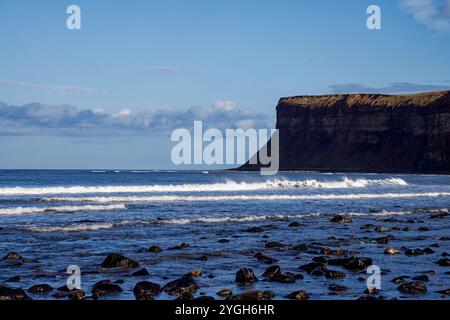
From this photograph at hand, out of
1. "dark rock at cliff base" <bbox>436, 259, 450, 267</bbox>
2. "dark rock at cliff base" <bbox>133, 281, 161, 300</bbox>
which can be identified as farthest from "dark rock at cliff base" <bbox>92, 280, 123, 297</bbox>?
"dark rock at cliff base" <bbox>436, 259, 450, 267</bbox>

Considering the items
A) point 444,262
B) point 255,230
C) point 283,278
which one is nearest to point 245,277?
point 283,278

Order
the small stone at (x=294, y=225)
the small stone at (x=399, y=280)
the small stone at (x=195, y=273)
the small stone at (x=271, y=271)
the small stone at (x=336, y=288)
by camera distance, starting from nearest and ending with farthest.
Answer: the small stone at (x=336, y=288)
the small stone at (x=399, y=280)
the small stone at (x=271, y=271)
the small stone at (x=195, y=273)
the small stone at (x=294, y=225)

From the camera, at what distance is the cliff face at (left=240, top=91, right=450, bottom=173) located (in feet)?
514

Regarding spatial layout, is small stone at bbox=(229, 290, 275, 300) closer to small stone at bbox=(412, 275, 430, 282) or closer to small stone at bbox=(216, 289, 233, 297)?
small stone at bbox=(216, 289, 233, 297)

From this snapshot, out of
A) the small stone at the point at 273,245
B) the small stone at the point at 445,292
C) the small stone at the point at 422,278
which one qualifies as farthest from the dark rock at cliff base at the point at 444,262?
the small stone at the point at 273,245

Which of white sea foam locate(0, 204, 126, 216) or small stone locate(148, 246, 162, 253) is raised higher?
small stone locate(148, 246, 162, 253)

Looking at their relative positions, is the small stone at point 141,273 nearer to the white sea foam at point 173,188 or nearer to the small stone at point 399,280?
the small stone at point 399,280

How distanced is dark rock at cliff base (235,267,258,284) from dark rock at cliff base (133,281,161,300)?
197cm

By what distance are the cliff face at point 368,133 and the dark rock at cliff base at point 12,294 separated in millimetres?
150684

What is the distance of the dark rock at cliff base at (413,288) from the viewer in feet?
40.6

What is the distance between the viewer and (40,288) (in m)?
12.3

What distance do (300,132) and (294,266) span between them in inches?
7208
